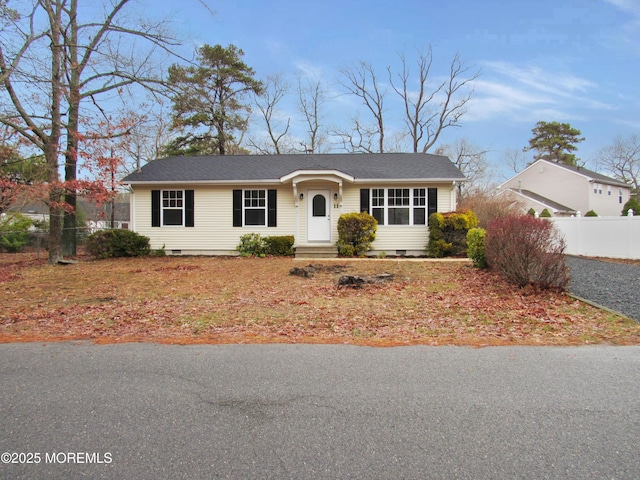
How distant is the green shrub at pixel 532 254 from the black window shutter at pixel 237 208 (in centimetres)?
994

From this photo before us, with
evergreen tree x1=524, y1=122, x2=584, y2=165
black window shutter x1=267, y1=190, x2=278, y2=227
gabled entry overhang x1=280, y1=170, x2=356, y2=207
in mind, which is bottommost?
black window shutter x1=267, y1=190, x2=278, y2=227

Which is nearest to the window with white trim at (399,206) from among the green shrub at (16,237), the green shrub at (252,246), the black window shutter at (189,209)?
the green shrub at (252,246)

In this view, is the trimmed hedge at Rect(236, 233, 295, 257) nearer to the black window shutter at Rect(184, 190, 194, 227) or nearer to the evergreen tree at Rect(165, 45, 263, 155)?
the black window shutter at Rect(184, 190, 194, 227)

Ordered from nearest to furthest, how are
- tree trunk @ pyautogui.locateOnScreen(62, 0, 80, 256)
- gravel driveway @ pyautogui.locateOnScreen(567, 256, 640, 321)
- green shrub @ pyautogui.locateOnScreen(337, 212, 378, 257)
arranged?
gravel driveway @ pyautogui.locateOnScreen(567, 256, 640, 321) < tree trunk @ pyautogui.locateOnScreen(62, 0, 80, 256) < green shrub @ pyautogui.locateOnScreen(337, 212, 378, 257)

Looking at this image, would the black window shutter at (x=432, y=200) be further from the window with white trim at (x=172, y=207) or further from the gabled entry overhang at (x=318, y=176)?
the window with white trim at (x=172, y=207)

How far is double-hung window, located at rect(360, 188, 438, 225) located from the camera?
1441 centimetres

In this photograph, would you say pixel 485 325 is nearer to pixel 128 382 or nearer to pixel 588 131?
pixel 128 382

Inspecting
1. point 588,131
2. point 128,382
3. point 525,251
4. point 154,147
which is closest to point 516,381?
point 128,382

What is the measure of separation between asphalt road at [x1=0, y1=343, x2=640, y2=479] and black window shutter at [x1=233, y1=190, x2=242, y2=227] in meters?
10.8

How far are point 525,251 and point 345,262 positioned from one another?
5.82 metres

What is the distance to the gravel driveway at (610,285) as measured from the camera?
6.43 metres

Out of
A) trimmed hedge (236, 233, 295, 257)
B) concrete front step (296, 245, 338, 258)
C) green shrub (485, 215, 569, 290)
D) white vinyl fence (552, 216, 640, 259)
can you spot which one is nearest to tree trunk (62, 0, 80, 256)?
trimmed hedge (236, 233, 295, 257)

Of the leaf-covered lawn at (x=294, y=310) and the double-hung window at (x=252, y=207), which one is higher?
the double-hung window at (x=252, y=207)

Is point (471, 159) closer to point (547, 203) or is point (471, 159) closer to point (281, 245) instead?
point (547, 203)
